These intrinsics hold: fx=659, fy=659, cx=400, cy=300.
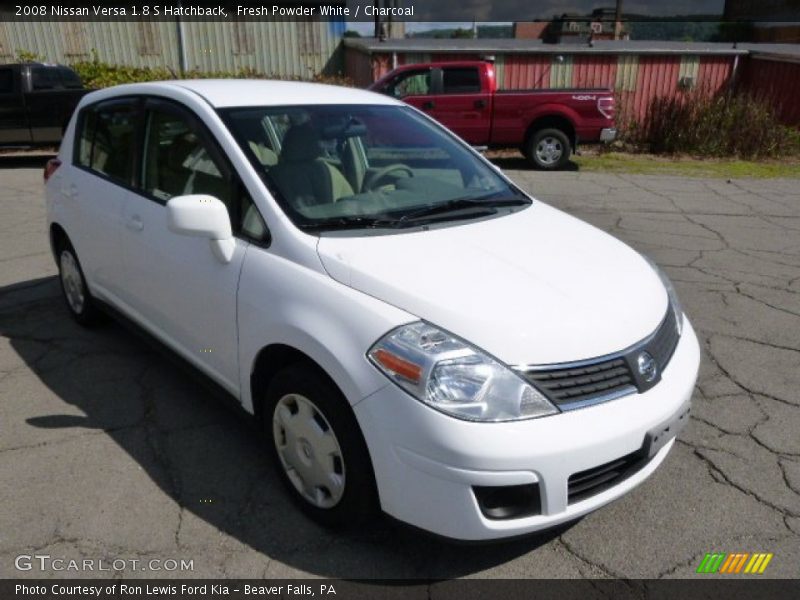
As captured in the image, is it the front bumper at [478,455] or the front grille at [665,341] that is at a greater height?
the front grille at [665,341]

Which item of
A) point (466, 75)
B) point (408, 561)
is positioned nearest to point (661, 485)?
point (408, 561)

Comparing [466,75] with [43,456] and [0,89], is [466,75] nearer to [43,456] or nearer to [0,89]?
[0,89]

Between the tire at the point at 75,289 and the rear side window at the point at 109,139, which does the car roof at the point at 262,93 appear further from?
the tire at the point at 75,289

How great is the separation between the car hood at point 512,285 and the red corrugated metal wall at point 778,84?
46.7 feet

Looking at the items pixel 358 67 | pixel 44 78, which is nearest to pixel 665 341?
pixel 44 78

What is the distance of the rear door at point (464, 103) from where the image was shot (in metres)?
11.6

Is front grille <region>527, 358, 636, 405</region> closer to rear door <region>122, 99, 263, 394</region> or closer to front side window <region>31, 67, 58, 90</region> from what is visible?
rear door <region>122, 99, 263, 394</region>

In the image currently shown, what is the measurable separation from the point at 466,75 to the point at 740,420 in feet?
30.9

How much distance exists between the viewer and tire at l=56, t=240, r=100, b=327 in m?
4.33

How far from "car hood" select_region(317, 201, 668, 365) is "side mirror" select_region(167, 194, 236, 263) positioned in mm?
426

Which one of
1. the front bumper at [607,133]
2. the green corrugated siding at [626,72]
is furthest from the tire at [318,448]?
the green corrugated siding at [626,72]

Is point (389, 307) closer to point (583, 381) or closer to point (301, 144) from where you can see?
point (583, 381)

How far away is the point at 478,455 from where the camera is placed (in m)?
2.04

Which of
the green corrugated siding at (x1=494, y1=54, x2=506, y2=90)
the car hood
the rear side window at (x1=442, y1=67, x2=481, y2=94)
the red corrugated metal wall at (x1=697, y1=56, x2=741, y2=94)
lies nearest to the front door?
the car hood
